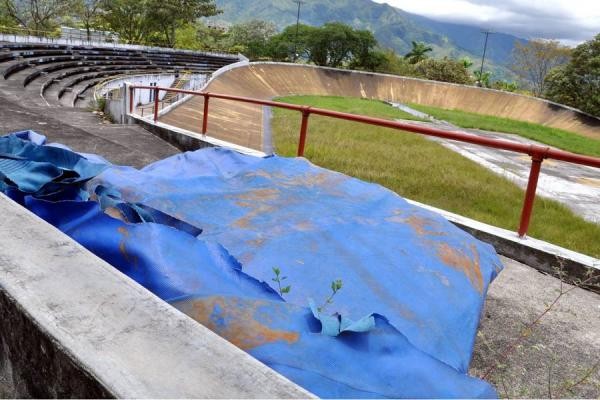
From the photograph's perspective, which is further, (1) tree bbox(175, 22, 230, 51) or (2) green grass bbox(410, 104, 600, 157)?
(1) tree bbox(175, 22, 230, 51)

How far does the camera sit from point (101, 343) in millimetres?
1351

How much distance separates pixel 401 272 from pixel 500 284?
1.32 m

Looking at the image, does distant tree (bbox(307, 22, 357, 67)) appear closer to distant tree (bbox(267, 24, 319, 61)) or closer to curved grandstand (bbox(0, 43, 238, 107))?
distant tree (bbox(267, 24, 319, 61))

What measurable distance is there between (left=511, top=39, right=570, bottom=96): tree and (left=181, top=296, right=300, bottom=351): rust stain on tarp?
223 ft

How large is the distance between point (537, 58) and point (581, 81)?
20.4 metres

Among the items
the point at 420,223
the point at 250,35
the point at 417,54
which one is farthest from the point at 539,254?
the point at 417,54

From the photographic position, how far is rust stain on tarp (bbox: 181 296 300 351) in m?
1.71

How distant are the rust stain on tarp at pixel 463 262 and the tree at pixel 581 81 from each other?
155 ft

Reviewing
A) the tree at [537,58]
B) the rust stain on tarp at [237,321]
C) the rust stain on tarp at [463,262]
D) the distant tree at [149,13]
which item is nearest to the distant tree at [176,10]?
the distant tree at [149,13]

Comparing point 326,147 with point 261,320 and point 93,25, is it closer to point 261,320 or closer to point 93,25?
point 261,320

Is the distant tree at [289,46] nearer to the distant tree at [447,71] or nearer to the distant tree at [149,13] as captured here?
the distant tree at [149,13]

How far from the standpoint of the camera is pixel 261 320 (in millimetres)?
1772

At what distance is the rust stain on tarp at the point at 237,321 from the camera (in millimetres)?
1712

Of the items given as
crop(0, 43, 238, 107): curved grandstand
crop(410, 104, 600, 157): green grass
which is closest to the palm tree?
crop(0, 43, 238, 107): curved grandstand
